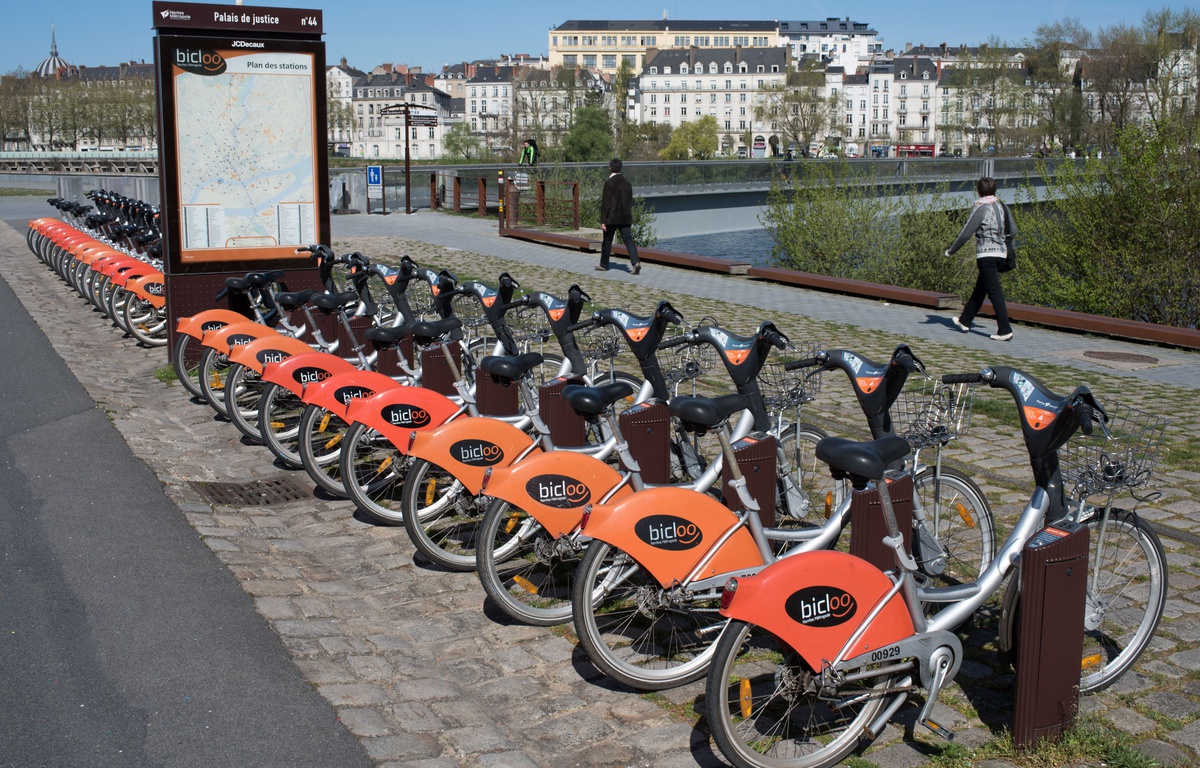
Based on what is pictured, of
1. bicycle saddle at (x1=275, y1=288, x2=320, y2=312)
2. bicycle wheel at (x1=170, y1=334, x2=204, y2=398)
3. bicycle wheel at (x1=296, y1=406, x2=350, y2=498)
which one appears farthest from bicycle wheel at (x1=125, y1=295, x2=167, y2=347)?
bicycle wheel at (x1=296, y1=406, x2=350, y2=498)

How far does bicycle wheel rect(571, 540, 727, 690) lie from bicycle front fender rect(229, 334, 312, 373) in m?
3.77

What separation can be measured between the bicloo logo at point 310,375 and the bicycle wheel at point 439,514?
66.0 inches

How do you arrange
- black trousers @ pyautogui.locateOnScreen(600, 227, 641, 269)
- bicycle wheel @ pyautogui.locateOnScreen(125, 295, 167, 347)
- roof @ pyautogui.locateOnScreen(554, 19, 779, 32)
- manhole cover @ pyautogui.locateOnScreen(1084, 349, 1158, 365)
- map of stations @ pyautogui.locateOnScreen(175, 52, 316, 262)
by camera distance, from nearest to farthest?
map of stations @ pyautogui.locateOnScreen(175, 52, 316, 262) → manhole cover @ pyautogui.locateOnScreen(1084, 349, 1158, 365) → bicycle wheel @ pyautogui.locateOnScreen(125, 295, 167, 347) → black trousers @ pyautogui.locateOnScreen(600, 227, 641, 269) → roof @ pyautogui.locateOnScreen(554, 19, 779, 32)

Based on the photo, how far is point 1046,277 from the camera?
17.2 metres

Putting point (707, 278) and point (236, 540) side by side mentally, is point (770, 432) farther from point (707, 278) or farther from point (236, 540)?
point (707, 278)

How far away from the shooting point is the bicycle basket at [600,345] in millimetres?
6191

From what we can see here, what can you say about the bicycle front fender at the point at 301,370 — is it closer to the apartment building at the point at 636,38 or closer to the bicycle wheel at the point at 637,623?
the bicycle wheel at the point at 637,623

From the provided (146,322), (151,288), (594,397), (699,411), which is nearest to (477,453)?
(594,397)

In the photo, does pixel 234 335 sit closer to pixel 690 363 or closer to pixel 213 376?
pixel 213 376

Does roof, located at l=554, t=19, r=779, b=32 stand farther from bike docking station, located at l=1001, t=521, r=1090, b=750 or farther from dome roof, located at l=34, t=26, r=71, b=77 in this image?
bike docking station, located at l=1001, t=521, r=1090, b=750

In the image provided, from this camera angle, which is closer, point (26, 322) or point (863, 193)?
point (26, 322)

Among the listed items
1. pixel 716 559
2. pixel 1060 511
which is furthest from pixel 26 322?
pixel 1060 511

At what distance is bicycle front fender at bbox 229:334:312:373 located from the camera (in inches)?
299

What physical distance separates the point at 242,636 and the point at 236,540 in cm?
139
